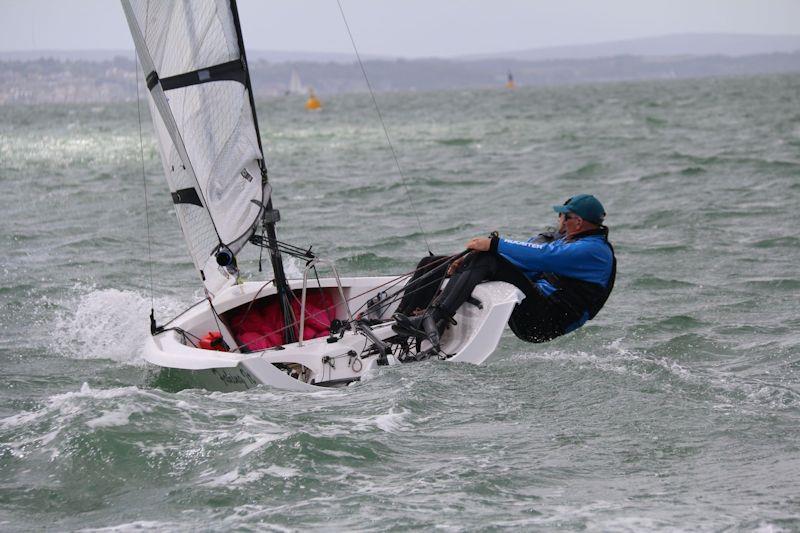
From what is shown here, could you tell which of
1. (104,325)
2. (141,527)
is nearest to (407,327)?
(141,527)

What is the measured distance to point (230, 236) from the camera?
6.62 meters

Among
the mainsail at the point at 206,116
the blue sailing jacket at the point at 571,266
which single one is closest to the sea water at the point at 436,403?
the blue sailing jacket at the point at 571,266

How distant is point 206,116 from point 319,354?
159 cm

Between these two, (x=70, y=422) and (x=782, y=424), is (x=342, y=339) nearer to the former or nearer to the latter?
(x=70, y=422)

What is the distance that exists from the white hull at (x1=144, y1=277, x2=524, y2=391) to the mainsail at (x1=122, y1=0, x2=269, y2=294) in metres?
0.65

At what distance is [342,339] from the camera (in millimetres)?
6246

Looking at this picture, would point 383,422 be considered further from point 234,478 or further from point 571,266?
point 571,266

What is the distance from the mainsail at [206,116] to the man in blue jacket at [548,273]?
126 centimetres

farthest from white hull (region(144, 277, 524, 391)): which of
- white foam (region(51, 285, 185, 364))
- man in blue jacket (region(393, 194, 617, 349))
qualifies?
white foam (region(51, 285, 185, 364))

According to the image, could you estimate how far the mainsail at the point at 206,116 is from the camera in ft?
21.1

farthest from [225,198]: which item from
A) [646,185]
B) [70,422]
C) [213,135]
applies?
[646,185]

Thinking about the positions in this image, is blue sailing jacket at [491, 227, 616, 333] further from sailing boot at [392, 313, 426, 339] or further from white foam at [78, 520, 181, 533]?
white foam at [78, 520, 181, 533]

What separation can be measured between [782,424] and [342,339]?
2.38m

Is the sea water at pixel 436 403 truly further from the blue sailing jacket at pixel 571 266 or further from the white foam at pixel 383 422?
the blue sailing jacket at pixel 571 266
